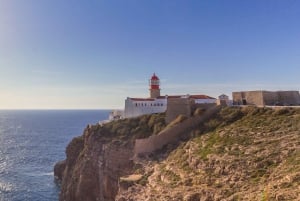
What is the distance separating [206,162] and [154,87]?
1559 inches

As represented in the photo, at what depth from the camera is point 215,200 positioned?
22469mm

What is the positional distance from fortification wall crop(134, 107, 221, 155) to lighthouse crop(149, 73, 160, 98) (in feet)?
81.1

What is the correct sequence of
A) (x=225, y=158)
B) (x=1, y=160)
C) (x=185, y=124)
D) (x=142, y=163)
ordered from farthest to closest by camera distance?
(x=1, y=160) < (x=185, y=124) < (x=142, y=163) < (x=225, y=158)

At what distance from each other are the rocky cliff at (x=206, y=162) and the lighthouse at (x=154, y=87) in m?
12.7

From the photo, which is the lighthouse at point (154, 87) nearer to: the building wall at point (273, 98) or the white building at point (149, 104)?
the white building at point (149, 104)

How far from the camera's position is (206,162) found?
29.6 metres

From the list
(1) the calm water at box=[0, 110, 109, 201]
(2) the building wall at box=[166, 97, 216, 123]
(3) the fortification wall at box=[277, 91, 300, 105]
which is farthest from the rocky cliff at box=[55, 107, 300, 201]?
(1) the calm water at box=[0, 110, 109, 201]

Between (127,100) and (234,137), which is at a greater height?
(127,100)

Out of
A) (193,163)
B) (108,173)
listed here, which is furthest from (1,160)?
(193,163)

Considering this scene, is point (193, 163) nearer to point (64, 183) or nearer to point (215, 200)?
point (215, 200)

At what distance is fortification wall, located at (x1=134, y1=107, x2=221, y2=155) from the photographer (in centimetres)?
4197

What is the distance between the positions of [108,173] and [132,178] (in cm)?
1190

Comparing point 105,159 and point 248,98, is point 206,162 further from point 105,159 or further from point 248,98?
point 248,98

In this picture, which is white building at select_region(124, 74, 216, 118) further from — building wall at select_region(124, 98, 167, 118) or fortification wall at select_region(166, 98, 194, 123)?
fortification wall at select_region(166, 98, 194, 123)
